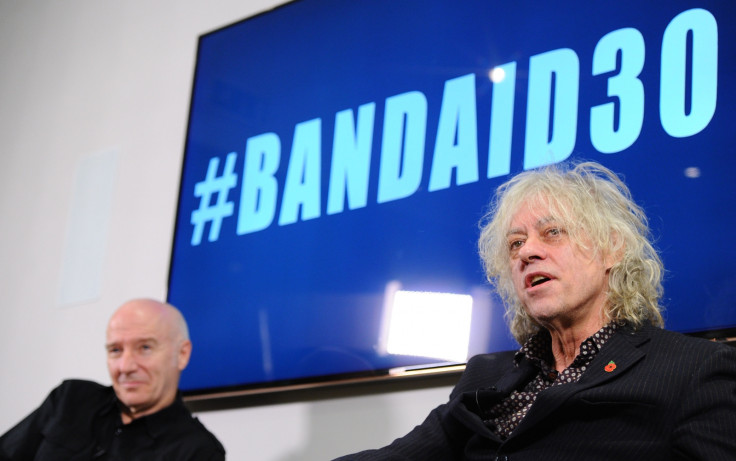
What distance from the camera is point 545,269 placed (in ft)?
5.67

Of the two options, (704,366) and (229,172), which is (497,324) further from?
(229,172)

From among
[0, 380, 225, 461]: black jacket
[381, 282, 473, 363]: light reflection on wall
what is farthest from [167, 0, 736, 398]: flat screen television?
[0, 380, 225, 461]: black jacket

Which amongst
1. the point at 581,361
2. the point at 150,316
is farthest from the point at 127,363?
the point at 581,361

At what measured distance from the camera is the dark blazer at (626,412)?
1.37m

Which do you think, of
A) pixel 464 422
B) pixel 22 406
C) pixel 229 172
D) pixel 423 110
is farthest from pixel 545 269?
pixel 22 406

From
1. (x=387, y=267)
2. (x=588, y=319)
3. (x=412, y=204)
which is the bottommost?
(x=588, y=319)

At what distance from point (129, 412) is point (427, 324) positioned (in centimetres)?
84

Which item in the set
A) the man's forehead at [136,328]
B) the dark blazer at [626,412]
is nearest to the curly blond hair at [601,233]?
the dark blazer at [626,412]

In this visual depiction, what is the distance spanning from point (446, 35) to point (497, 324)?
93 cm

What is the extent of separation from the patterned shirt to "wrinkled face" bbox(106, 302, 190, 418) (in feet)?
3.45

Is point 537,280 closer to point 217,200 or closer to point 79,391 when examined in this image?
point 79,391

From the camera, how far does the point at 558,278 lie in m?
1.72

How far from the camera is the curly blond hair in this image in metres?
1.74

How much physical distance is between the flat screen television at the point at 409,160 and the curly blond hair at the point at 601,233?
0.58 ft
